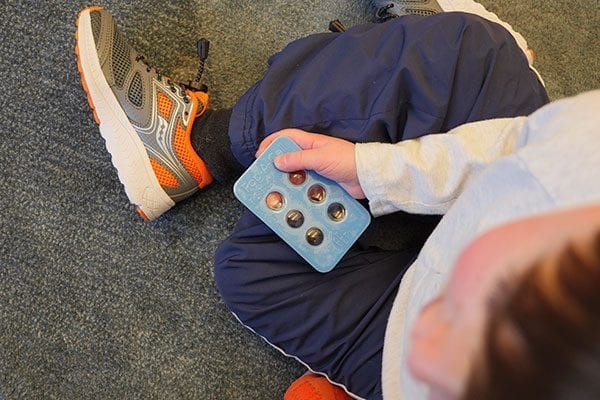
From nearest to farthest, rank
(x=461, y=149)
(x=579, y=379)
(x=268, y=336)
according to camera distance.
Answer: (x=579, y=379), (x=461, y=149), (x=268, y=336)

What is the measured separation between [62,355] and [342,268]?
0.35m

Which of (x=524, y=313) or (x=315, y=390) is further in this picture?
(x=315, y=390)

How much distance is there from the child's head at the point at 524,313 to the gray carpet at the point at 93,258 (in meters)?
0.48

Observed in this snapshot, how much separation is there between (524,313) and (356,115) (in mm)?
407

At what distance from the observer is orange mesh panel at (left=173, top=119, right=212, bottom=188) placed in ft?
2.52

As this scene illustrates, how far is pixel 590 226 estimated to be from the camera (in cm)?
34

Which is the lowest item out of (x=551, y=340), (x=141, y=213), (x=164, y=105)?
(x=141, y=213)

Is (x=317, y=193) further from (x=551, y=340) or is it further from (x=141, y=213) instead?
(x=551, y=340)

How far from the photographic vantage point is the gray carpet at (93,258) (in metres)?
0.77

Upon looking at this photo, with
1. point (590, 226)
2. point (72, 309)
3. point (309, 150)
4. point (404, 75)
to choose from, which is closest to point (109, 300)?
point (72, 309)

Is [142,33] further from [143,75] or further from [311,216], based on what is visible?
[311,216]

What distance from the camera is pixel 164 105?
0.77 metres

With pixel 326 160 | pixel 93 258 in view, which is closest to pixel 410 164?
pixel 326 160

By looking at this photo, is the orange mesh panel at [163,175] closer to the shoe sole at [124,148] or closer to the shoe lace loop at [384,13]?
the shoe sole at [124,148]
